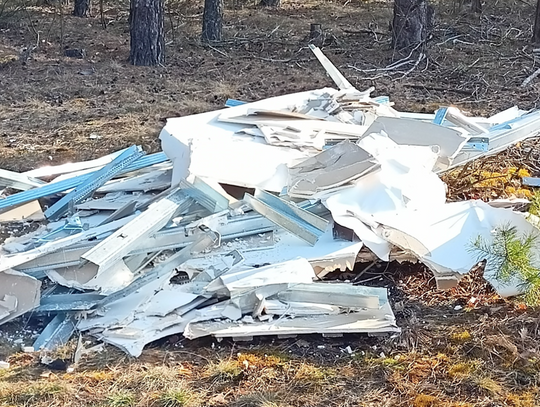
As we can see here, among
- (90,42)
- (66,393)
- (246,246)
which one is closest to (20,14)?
(90,42)

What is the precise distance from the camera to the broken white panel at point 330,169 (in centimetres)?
425

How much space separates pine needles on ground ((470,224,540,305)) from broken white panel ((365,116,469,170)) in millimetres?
1356

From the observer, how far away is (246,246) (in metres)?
4.10

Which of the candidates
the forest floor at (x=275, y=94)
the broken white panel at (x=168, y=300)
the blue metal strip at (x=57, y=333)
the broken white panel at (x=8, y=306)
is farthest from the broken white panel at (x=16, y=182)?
the broken white panel at (x=168, y=300)

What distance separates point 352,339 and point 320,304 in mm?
249

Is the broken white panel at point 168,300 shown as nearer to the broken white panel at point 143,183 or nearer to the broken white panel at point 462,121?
the broken white panel at point 143,183

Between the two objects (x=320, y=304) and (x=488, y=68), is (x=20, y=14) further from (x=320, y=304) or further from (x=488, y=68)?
(x=320, y=304)

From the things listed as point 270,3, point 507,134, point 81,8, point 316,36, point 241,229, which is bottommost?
Answer: point 81,8

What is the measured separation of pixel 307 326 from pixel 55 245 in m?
1.55

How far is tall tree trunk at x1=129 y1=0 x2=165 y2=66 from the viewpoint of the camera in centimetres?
912

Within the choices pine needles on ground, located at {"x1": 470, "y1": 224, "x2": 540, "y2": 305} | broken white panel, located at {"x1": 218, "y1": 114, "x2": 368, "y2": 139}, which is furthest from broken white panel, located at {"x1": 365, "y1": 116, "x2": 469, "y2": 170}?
pine needles on ground, located at {"x1": 470, "y1": 224, "x2": 540, "y2": 305}

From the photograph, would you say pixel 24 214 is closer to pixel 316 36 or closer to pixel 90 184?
pixel 90 184

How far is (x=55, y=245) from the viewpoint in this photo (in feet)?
13.0

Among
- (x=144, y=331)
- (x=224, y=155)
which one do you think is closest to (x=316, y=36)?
(x=224, y=155)
